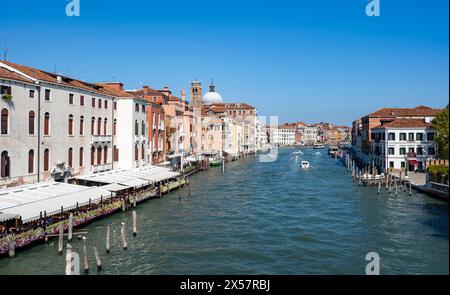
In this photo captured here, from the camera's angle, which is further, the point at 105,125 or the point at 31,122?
the point at 105,125

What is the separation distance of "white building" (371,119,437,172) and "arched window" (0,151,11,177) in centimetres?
3161

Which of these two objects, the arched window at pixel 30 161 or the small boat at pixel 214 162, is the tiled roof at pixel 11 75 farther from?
the small boat at pixel 214 162

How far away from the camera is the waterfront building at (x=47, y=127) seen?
60.5ft

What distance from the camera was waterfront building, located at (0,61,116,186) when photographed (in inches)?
726

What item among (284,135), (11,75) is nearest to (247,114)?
(284,135)

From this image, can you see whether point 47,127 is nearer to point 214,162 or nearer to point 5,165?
point 5,165

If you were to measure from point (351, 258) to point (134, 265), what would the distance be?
7344 mm

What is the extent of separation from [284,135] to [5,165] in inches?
5580

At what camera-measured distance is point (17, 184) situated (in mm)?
18875

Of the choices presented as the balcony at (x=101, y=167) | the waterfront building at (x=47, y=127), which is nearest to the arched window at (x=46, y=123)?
the waterfront building at (x=47, y=127)

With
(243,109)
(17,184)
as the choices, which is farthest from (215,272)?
(243,109)

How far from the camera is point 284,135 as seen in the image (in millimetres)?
156125
